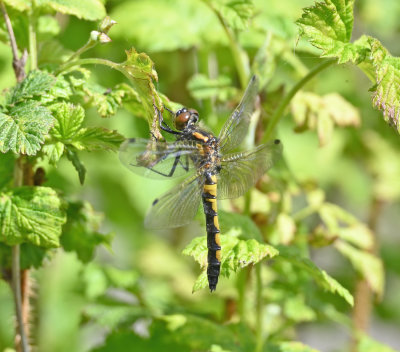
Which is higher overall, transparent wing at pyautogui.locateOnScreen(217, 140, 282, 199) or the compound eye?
the compound eye

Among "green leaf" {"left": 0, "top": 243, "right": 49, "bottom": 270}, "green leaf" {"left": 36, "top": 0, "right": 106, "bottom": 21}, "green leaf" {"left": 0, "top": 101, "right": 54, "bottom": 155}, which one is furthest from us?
"green leaf" {"left": 0, "top": 243, "right": 49, "bottom": 270}

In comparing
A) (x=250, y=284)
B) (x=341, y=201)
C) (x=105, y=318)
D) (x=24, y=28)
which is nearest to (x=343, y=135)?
(x=341, y=201)

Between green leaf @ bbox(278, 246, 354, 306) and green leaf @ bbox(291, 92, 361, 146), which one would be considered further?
green leaf @ bbox(291, 92, 361, 146)

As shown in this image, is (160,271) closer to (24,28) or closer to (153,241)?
(153,241)

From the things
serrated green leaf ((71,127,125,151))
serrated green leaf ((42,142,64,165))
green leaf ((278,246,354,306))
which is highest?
serrated green leaf ((71,127,125,151))

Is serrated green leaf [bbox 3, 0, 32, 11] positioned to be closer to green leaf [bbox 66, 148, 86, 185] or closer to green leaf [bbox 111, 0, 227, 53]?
green leaf [bbox 66, 148, 86, 185]

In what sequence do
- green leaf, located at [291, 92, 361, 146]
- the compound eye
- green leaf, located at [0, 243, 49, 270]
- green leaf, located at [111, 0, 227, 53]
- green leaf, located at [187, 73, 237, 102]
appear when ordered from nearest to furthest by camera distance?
1. green leaf, located at [0, 243, 49, 270]
2. the compound eye
3. green leaf, located at [291, 92, 361, 146]
4. green leaf, located at [187, 73, 237, 102]
5. green leaf, located at [111, 0, 227, 53]

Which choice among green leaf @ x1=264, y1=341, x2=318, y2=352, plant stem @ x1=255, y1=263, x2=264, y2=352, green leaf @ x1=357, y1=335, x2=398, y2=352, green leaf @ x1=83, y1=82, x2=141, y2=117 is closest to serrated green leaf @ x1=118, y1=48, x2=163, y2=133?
green leaf @ x1=83, y1=82, x2=141, y2=117
